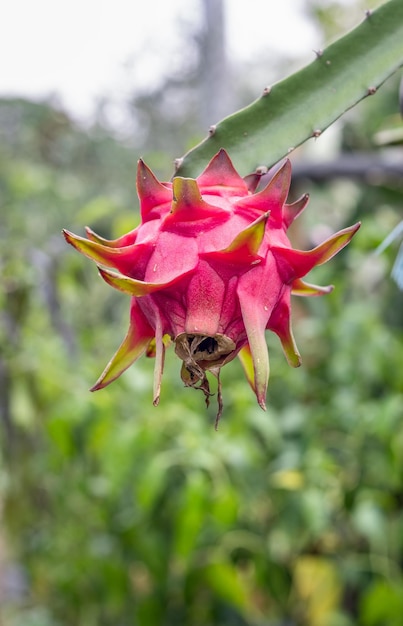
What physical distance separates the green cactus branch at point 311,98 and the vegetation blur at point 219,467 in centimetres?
44

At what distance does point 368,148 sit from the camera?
2.34 meters

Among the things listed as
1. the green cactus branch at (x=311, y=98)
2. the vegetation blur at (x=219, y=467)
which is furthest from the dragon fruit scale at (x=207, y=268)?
the vegetation blur at (x=219, y=467)

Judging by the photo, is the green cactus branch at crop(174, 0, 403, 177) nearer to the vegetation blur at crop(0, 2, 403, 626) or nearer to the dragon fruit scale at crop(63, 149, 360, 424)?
the dragon fruit scale at crop(63, 149, 360, 424)

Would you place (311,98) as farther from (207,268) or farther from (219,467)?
(219,467)

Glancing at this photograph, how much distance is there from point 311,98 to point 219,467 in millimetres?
855

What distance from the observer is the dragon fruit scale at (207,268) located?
0.40 metres

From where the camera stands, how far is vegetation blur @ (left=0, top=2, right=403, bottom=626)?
1.29 metres

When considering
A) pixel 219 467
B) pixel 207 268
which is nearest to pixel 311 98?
pixel 207 268

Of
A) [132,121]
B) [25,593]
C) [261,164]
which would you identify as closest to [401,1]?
[261,164]

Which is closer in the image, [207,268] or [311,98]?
[207,268]

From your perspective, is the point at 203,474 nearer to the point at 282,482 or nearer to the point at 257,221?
the point at 282,482

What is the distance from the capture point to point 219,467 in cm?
129

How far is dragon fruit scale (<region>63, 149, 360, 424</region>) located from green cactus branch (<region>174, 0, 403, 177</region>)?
0.18 ft

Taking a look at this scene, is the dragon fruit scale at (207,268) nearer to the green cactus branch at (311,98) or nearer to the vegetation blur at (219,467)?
the green cactus branch at (311,98)
